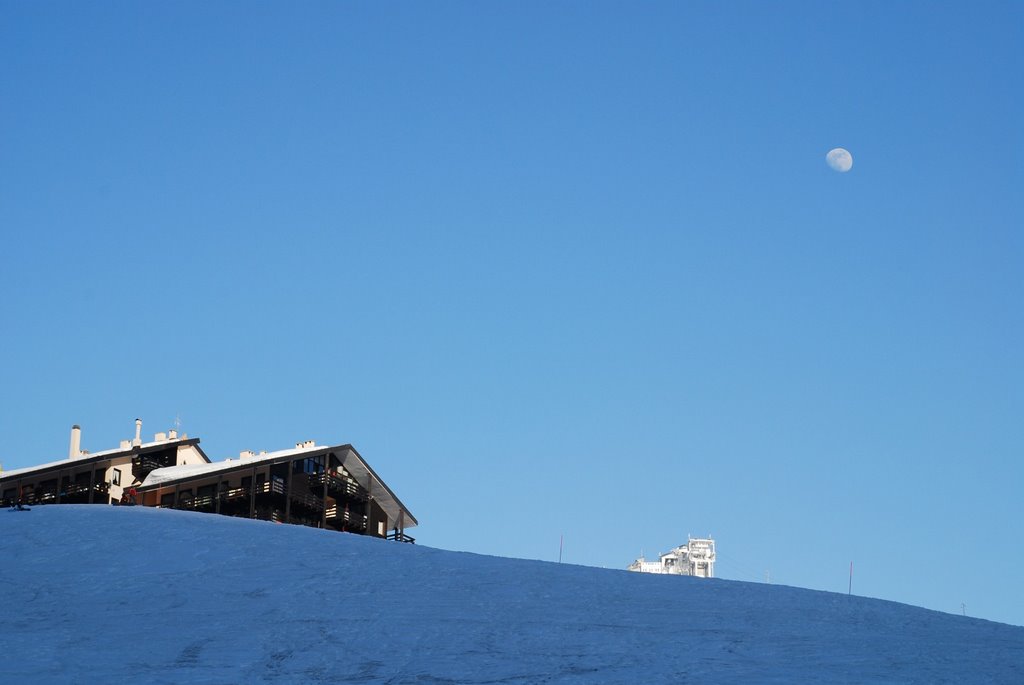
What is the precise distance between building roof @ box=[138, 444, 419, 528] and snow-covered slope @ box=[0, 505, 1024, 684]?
32417 mm

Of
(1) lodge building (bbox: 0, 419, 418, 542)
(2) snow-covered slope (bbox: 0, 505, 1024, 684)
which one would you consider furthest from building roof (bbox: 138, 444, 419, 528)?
(2) snow-covered slope (bbox: 0, 505, 1024, 684)

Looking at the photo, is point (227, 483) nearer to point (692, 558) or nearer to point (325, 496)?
point (325, 496)

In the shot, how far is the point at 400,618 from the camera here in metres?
18.9

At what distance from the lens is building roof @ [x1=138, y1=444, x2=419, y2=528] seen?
57522 mm

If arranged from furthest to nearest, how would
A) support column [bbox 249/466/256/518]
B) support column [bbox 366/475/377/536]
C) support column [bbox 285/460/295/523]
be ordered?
support column [bbox 366/475/377/536] → support column [bbox 285/460/295/523] → support column [bbox 249/466/256/518]

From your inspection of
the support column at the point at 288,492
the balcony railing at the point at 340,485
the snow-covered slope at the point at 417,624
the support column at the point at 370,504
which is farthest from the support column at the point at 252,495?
the snow-covered slope at the point at 417,624

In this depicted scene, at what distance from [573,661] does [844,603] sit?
297 inches

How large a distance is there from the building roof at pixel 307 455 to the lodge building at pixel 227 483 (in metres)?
0.06

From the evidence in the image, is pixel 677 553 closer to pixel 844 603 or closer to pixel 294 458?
pixel 294 458

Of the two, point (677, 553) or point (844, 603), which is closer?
point (844, 603)

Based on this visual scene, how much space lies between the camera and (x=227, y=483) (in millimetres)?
58719

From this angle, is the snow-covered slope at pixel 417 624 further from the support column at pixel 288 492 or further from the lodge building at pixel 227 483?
the support column at pixel 288 492

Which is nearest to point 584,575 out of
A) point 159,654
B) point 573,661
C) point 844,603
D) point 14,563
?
point 844,603

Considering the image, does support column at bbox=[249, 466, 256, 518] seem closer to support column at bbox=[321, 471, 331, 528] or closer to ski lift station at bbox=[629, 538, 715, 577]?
support column at bbox=[321, 471, 331, 528]
